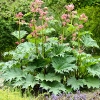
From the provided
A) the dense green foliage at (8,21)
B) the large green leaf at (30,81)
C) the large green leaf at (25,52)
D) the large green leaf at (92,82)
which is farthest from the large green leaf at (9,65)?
the dense green foliage at (8,21)

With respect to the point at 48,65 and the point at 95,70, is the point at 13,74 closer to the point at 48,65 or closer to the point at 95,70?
the point at 48,65

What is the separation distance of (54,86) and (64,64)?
0.55m

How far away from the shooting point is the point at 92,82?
24.2ft

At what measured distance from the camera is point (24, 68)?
298 inches

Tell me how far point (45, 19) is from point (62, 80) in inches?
57.6

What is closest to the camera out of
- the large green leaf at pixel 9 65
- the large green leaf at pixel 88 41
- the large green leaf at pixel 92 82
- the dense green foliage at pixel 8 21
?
the large green leaf at pixel 92 82

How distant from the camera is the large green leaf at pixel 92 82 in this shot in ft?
23.9

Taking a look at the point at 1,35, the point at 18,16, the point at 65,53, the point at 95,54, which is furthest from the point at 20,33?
the point at 95,54

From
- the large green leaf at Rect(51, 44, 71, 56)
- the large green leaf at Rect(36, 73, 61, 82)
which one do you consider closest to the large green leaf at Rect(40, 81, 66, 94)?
the large green leaf at Rect(36, 73, 61, 82)

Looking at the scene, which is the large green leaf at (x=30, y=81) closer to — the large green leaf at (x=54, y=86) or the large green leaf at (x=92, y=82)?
the large green leaf at (x=54, y=86)

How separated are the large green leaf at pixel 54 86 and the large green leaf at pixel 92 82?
60cm

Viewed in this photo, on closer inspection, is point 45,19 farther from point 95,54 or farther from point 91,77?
point 95,54

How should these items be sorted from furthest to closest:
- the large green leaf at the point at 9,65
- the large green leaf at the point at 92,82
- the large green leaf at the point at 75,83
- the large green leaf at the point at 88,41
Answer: the large green leaf at the point at 88,41 → the large green leaf at the point at 9,65 → the large green leaf at the point at 92,82 → the large green leaf at the point at 75,83

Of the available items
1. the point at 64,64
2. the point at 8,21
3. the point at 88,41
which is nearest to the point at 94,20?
the point at 8,21
